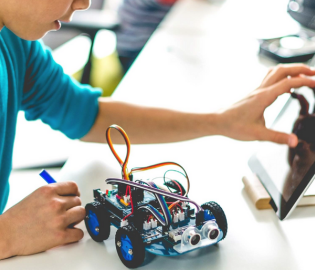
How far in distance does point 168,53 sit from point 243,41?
0.32 m

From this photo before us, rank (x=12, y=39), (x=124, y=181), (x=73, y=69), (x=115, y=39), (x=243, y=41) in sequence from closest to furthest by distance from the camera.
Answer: (x=124, y=181) < (x=12, y=39) < (x=73, y=69) < (x=243, y=41) < (x=115, y=39)

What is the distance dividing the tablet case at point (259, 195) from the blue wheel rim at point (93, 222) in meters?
0.29

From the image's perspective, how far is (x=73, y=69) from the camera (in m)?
1.42

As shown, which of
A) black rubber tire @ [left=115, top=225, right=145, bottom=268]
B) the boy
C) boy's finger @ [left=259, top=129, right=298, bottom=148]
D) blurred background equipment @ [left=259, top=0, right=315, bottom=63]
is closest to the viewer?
black rubber tire @ [left=115, top=225, right=145, bottom=268]

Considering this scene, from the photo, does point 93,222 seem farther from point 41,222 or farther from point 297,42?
point 297,42

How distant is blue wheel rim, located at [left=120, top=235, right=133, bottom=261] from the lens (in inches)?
22.1

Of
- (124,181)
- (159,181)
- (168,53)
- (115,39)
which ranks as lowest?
(115,39)

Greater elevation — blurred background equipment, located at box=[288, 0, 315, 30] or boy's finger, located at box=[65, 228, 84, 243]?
blurred background equipment, located at box=[288, 0, 315, 30]

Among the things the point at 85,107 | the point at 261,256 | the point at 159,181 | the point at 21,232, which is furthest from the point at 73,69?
the point at 261,256

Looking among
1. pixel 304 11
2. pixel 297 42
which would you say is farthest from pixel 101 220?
pixel 304 11

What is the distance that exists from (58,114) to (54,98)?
40 millimetres

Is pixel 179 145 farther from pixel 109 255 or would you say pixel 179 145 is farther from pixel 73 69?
pixel 73 69

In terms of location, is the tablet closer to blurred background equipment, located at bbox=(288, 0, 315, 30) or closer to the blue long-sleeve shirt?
the blue long-sleeve shirt

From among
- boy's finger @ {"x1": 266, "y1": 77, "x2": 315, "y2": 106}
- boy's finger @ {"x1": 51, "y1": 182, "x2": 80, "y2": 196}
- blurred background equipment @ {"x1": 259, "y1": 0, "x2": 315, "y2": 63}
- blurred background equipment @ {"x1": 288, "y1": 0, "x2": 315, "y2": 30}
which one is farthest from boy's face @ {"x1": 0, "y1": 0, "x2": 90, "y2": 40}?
blurred background equipment @ {"x1": 288, "y1": 0, "x2": 315, "y2": 30}
